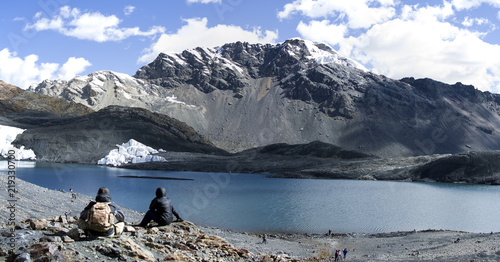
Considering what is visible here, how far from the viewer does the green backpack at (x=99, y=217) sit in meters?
11.6

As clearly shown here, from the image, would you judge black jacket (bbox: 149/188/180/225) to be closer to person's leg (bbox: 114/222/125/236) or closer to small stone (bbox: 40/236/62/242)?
person's leg (bbox: 114/222/125/236)

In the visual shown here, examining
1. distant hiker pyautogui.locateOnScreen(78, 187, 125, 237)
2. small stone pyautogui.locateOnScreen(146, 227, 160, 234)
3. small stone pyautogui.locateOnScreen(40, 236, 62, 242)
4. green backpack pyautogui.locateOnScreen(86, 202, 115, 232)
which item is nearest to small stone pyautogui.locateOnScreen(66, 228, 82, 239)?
distant hiker pyautogui.locateOnScreen(78, 187, 125, 237)

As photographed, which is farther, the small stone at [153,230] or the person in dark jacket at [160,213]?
the person in dark jacket at [160,213]

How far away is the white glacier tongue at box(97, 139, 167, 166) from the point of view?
150 metres

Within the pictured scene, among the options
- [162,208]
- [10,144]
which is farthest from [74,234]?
[10,144]

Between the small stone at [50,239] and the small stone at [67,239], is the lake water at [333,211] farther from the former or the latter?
the small stone at [50,239]

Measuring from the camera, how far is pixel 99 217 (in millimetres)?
11641

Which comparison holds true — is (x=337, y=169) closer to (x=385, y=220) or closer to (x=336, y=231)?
(x=385, y=220)

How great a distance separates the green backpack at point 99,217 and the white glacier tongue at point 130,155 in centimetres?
14362

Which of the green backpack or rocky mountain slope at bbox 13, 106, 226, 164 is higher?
rocky mountain slope at bbox 13, 106, 226, 164

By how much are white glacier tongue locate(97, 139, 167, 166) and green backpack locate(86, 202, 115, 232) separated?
14362cm

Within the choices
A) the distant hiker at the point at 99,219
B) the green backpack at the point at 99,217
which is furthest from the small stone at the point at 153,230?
the green backpack at the point at 99,217

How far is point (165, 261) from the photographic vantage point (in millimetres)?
12430

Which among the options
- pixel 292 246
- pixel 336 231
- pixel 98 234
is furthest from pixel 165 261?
pixel 336 231
